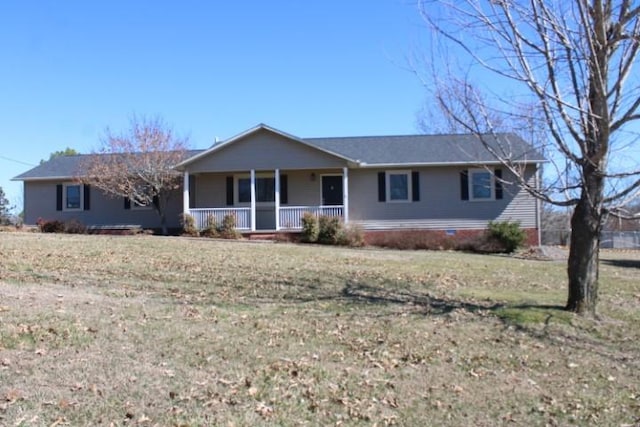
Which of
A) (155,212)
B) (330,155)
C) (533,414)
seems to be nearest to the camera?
(533,414)

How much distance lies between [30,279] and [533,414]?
314 inches

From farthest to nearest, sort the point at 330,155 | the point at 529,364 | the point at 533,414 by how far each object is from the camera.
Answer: the point at 330,155
the point at 529,364
the point at 533,414

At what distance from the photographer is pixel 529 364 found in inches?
243

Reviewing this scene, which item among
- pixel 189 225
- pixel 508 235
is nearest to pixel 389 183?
pixel 508 235

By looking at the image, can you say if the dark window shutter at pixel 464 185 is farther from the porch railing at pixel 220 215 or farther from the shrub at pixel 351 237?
the porch railing at pixel 220 215

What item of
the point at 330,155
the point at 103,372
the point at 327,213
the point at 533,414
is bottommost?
the point at 533,414

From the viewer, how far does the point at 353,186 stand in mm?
23875

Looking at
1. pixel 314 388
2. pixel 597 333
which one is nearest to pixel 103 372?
pixel 314 388

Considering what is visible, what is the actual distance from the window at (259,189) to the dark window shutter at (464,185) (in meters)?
7.81

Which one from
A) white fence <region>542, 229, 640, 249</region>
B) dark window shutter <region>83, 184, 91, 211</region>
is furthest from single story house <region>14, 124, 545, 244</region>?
white fence <region>542, 229, 640, 249</region>

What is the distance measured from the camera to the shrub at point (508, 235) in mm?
20031

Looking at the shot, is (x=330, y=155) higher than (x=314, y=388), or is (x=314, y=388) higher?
(x=330, y=155)

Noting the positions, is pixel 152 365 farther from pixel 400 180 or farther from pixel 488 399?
pixel 400 180

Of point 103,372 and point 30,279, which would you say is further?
point 30,279
